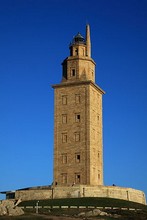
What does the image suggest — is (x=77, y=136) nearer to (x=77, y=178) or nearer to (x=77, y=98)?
(x=77, y=98)

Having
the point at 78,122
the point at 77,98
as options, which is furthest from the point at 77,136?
the point at 77,98

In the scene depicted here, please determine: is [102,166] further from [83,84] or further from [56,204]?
[56,204]

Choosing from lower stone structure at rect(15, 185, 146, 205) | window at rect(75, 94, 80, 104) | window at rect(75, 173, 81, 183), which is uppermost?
window at rect(75, 94, 80, 104)

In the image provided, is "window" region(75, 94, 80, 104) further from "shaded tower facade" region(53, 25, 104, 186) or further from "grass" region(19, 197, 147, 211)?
"grass" region(19, 197, 147, 211)

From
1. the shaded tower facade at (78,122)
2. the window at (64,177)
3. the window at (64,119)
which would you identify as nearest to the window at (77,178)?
the shaded tower facade at (78,122)

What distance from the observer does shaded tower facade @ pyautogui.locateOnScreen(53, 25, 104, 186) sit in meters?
76.3

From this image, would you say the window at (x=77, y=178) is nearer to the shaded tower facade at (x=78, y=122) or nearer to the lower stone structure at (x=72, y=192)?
the shaded tower facade at (x=78, y=122)

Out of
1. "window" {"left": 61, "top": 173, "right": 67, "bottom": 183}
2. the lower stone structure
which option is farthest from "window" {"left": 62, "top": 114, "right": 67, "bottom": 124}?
the lower stone structure

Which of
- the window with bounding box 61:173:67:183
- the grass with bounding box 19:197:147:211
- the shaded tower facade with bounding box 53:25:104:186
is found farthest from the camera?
the window with bounding box 61:173:67:183

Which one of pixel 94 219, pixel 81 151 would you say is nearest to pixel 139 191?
pixel 81 151

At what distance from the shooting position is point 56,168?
77625 millimetres

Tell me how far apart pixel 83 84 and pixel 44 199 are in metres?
20.3

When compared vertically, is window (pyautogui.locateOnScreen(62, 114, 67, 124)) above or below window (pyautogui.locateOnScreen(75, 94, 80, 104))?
below

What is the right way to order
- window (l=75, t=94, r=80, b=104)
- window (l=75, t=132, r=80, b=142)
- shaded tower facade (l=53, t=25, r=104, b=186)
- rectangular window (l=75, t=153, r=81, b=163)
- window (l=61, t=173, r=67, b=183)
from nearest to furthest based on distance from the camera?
shaded tower facade (l=53, t=25, r=104, b=186) < rectangular window (l=75, t=153, r=81, b=163) < window (l=61, t=173, r=67, b=183) < window (l=75, t=132, r=80, b=142) < window (l=75, t=94, r=80, b=104)
